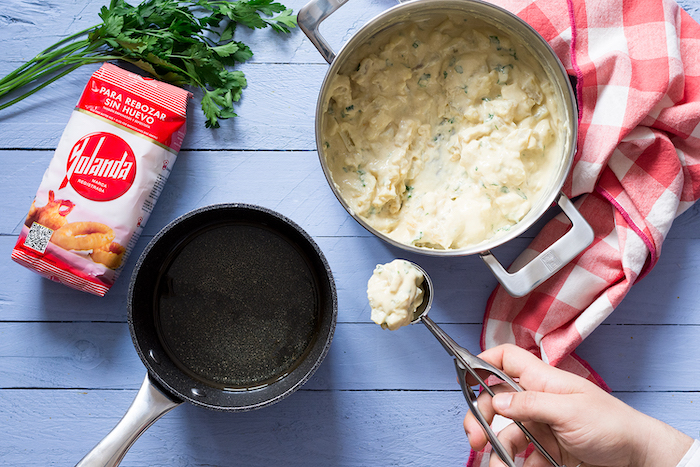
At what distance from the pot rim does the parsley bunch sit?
0.71 feet

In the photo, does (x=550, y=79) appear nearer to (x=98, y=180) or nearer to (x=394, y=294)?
(x=394, y=294)

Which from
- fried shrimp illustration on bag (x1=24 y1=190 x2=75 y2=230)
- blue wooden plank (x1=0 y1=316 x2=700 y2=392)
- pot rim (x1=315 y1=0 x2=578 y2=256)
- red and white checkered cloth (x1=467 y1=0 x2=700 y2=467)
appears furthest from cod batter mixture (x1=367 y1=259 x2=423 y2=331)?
fried shrimp illustration on bag (x1=24 y1=190 x2=75 y2=230)

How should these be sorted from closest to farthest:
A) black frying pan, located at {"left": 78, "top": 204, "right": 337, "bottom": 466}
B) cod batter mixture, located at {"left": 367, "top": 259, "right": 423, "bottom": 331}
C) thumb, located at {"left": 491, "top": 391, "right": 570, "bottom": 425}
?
thumb, located at {"left": 491, "top": 391, "right": 570, "bottom": 425} < cod batter mixture, located at {"left": 367, "top": 259, "right": 423, "bottom": 331} < black frying pan, located at {"left": 78, "top": 204, "right": 337, "bottom": 466}

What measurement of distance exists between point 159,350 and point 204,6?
0.67 metres

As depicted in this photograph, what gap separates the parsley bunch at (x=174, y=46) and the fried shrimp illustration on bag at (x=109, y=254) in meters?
0.29

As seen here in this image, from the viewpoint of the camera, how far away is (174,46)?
0.94 m

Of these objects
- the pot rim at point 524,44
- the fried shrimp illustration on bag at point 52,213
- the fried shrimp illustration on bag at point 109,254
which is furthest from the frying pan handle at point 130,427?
the pot rim at point 524,44

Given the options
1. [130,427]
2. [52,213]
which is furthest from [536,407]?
[52,213]

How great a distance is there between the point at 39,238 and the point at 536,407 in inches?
34.7

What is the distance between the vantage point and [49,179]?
2.95ft

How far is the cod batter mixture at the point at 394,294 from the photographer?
83 centimetres

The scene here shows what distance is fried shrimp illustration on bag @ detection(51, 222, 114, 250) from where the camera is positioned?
88 centimetres

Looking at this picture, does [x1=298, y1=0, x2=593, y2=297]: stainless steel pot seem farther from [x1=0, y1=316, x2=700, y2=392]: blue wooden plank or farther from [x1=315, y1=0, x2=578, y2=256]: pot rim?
[x1=0, y1=316, x2=700, y2=392]: blue wooden plank

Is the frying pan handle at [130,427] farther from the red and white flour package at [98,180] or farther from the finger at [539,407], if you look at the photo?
the finger at [539,407]
